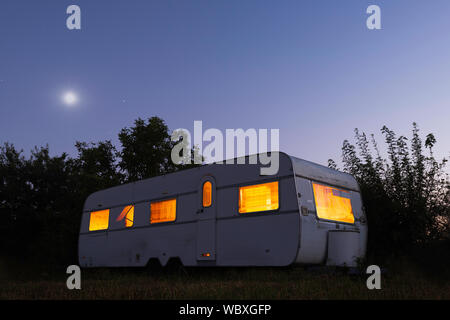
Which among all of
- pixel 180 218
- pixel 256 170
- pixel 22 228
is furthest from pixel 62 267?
pixel 256 170

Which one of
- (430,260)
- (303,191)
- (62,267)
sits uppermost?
(303,191)

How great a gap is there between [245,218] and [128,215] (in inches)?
172

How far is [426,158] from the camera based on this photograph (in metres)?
11.1

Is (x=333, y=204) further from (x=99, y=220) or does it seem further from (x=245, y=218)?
(x=99, y=220)

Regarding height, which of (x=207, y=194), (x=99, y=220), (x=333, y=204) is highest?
(x=207, y=194)

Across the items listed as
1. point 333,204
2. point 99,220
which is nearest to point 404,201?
point 333,204

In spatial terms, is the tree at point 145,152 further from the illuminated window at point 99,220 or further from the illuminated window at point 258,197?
the illuminated window at point 258,197

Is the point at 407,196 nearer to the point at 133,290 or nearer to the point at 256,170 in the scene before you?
the point at 256,170

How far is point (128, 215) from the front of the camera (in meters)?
11.8

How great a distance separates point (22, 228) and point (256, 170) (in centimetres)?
1377

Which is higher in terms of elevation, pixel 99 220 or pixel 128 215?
pixel 128 215

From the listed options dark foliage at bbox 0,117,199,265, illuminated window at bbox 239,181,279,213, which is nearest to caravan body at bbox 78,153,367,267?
illuminated window at bbox 239,181,279,213

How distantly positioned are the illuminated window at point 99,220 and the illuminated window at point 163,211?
241cm

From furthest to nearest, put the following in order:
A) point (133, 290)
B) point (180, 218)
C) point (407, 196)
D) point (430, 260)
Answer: point (407, 196) < point (180, 218) < point (430, 260) < point (133, 290)
